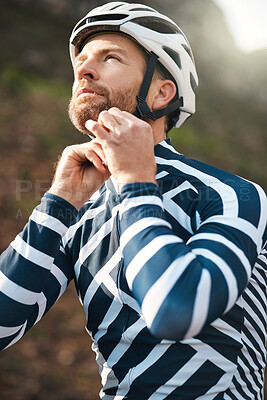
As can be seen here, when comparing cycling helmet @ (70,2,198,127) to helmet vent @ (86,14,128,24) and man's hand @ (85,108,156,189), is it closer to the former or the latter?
helmet vent @ (86,14,128,24)

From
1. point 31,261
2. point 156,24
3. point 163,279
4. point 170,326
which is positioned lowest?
point 31,261

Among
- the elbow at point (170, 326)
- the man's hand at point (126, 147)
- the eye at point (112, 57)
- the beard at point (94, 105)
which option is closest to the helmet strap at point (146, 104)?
the beard at point (94, 105)

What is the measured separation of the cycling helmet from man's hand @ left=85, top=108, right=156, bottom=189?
76 centimetres

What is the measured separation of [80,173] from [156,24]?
1391 millimetres

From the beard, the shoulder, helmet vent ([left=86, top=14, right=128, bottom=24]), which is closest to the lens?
the shoulder

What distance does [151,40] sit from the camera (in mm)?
2941

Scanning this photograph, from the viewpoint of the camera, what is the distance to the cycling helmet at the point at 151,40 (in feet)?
9.34

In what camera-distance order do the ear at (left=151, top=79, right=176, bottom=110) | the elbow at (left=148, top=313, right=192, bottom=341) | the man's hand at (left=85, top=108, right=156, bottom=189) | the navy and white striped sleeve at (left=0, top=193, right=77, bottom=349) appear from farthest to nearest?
the ear at (left=151, top=79, right=176, bottom=110), the navy and white striped sleeve at (left=0, top=193, right=77, bottom=349), the man's hand at (left=85, top=108, right=156, bottom=189), the elbow at (left=148, top=313, right=192, bottom=341)

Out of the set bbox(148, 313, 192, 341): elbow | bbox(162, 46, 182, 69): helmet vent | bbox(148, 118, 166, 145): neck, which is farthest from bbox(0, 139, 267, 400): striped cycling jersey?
bbox(162, 46, 182, 69): helmet vent

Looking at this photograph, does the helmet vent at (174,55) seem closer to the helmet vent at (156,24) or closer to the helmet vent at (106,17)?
the helmet vent at (156,24)

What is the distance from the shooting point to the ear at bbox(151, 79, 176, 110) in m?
3.07

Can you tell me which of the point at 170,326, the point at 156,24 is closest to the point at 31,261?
the point at 170,326

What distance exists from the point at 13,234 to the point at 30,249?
6.37 meters

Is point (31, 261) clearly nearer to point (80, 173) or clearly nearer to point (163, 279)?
point (80, 173)
